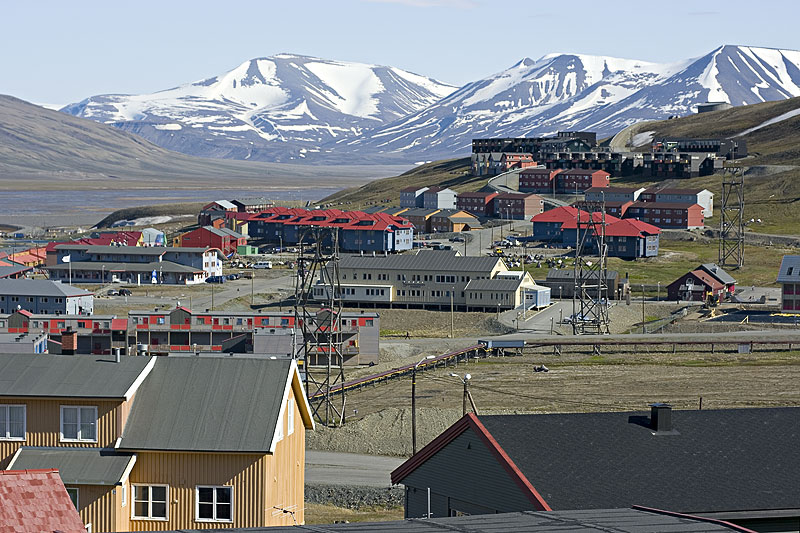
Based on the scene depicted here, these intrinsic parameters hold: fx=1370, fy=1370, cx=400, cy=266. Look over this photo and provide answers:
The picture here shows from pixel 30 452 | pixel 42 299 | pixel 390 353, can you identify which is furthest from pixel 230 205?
pixel 30 452

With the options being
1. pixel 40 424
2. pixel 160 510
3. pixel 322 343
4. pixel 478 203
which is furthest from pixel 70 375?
pixel 478 203

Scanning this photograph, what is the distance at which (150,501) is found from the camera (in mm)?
21453

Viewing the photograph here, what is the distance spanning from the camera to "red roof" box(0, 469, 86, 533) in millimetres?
15719

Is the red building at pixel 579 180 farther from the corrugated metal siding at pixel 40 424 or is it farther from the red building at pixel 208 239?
the corrugated metal siding at pixel 40 424

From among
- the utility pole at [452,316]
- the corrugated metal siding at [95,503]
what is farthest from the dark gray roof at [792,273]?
the corrugated metal siding at [95,503]

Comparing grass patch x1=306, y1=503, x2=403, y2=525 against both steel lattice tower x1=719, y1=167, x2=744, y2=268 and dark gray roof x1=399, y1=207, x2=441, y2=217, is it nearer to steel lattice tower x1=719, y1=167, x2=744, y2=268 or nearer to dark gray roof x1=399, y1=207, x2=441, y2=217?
steel lattice tower x1=719, y1=167, x2=744, y2=268

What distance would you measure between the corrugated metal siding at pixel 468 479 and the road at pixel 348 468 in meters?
14.4

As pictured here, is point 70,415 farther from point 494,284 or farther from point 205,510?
point 494,284

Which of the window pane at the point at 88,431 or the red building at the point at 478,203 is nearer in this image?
the window pane at the point at 88,431

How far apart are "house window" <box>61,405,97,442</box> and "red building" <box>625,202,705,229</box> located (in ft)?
356

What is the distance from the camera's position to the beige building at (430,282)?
278ft

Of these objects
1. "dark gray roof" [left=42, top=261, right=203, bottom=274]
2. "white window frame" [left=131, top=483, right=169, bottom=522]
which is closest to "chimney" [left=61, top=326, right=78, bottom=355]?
"white window frame" [left=131, top=483, right=169, bottom=522]

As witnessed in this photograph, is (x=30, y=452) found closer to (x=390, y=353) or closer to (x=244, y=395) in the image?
(x=244, y=395)

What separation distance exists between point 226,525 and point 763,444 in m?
8.37
